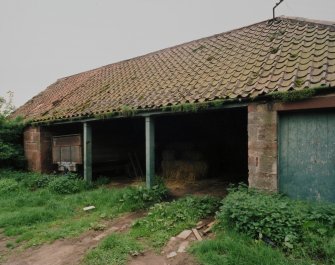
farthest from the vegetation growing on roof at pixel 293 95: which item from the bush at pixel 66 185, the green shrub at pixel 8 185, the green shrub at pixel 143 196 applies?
the green shrub at pixel 8 185

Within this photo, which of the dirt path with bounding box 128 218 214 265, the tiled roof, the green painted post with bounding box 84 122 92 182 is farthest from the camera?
the green painted post with bounding box 84 122 92 182

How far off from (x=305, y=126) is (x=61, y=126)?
10.2 meters

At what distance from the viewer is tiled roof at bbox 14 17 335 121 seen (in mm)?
6195

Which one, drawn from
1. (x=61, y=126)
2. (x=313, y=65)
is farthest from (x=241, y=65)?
(x=61, y=126)

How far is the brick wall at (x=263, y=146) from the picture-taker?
588 cm

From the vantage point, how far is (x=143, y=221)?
244 inches

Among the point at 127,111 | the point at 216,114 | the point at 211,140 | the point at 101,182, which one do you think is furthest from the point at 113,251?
the point at 211,140

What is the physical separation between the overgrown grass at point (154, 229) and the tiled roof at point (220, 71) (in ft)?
8.09

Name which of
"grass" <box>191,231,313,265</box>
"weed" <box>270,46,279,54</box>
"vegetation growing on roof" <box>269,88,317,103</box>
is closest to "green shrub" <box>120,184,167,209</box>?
"grass" <box>191,231,313,265</box>

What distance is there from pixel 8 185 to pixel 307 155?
9.12 metres

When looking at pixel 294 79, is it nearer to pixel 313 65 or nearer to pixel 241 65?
pixel 313 65

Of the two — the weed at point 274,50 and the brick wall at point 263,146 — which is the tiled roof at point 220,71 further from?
the brick wall at point 263,146

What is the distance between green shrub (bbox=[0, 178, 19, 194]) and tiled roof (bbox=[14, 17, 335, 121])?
2640 mm

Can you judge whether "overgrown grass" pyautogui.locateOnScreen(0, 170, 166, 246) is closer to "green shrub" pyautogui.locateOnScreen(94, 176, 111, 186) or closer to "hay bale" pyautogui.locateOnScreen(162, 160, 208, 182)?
"green shrub" pyautogui.locateOnScreen(94, 176, 111, 186)
